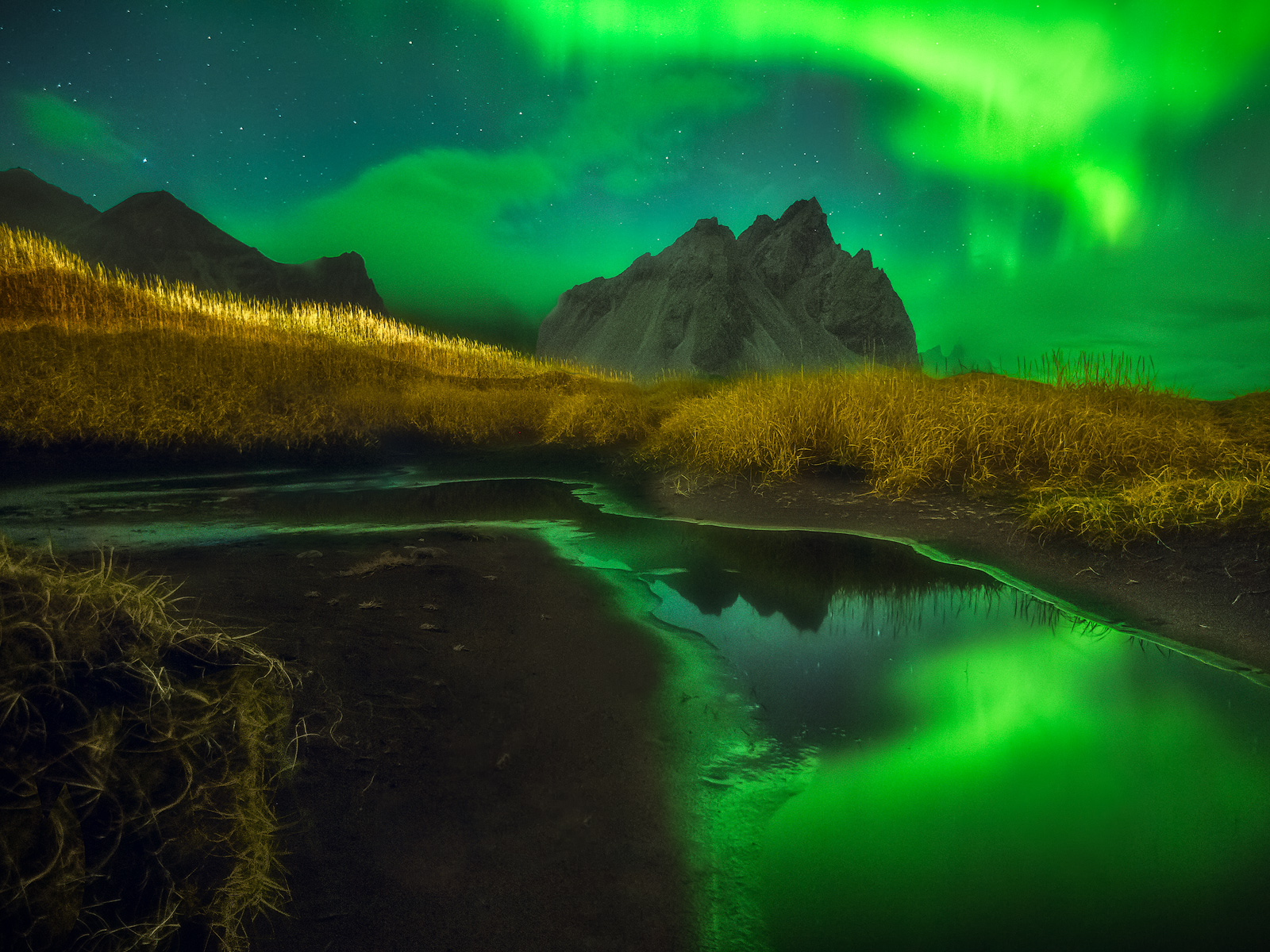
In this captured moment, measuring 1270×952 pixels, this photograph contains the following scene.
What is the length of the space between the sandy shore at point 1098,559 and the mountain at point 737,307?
5659 centimetres

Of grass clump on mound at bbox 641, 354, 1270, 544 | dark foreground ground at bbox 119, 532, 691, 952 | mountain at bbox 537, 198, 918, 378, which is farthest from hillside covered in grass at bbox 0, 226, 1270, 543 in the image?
mountain at bbox 537, 198, 918, 378

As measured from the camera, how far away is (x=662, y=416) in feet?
47.5

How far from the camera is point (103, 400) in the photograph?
30.0 feet

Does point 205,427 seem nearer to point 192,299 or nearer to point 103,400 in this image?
point 103,400

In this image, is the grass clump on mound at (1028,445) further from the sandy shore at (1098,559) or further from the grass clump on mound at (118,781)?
the grass clump on mound at (118,781)

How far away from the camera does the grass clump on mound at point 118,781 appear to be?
1370 millimetres

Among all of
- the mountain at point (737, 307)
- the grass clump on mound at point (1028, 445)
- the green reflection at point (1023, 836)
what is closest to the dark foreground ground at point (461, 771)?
the green reflection at point (1023, 836)

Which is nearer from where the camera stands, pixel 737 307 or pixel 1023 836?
pixel 1023 836

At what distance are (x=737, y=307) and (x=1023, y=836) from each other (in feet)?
240

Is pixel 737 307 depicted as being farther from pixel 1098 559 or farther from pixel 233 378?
pixel 1098 559

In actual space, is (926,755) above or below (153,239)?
below

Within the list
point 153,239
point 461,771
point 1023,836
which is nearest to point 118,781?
point 461,771

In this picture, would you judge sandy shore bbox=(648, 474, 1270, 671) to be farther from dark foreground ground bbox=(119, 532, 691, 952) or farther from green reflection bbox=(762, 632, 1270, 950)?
dark foreground ground bbox=(119, 532, 691, 952)

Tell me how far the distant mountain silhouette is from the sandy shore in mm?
77743
